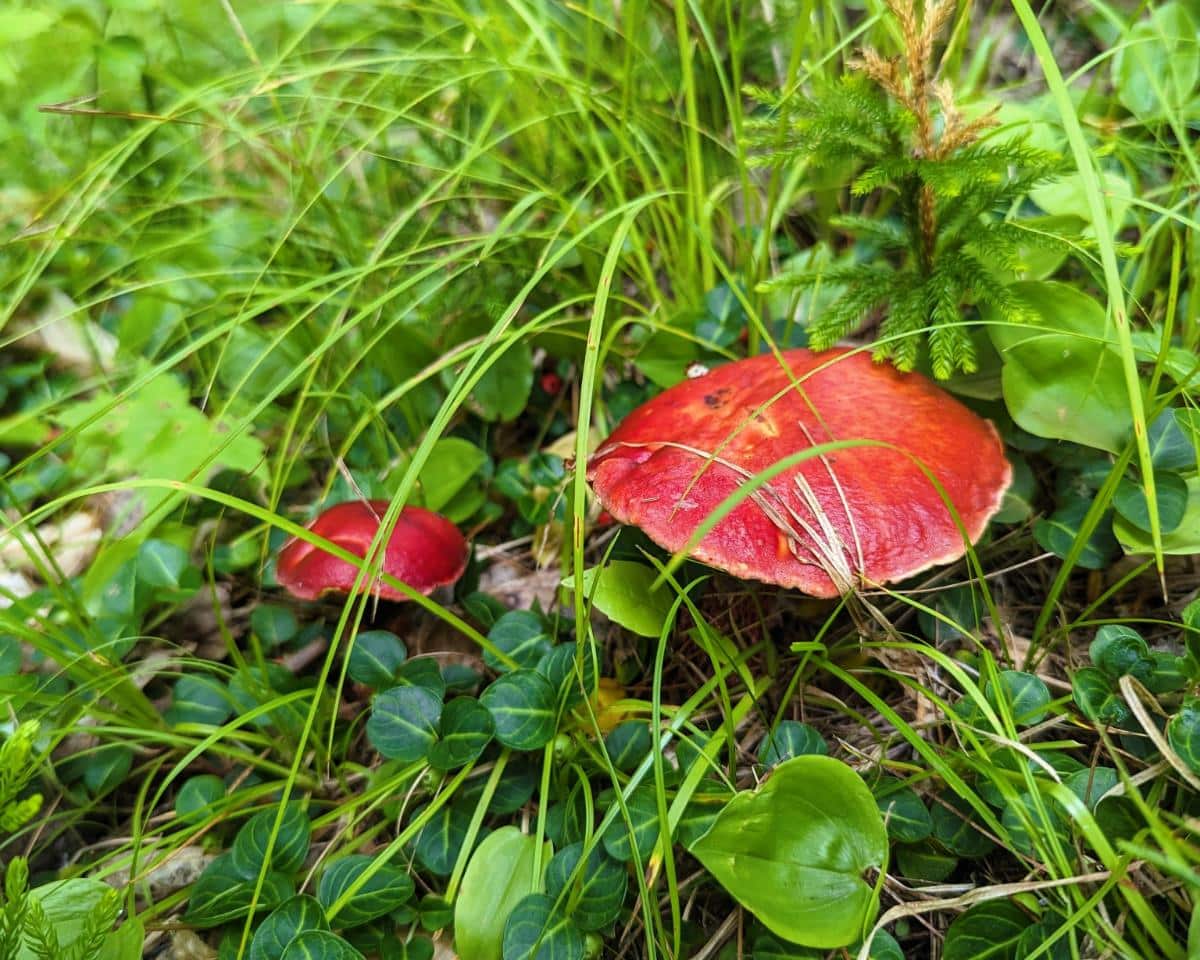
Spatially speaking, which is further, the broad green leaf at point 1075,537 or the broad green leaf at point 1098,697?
the broad green leaf at point 1075,537

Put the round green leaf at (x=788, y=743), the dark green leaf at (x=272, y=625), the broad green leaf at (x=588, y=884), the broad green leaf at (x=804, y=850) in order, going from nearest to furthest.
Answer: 1. the broad green leaf at (x=804, y=850)
2. the broad green leaf at (x=588, y=884)
3. the round green leaf at (x=788, y=743)
4. the dark green leaf at (x=272, y=625)

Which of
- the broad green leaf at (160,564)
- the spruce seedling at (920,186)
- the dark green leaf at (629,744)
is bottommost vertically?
the dark green leaf at (629,744)

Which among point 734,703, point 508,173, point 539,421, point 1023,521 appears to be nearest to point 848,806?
point 734,703

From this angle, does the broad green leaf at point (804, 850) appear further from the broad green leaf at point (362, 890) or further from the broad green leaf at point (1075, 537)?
the broad green leaf at point (1075, 537)

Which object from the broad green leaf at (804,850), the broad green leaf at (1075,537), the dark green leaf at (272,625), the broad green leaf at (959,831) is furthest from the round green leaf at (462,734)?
the broad green leaf at (1075,537)

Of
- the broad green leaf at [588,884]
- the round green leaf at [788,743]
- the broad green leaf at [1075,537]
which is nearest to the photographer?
the broad green leaf at [588,884]

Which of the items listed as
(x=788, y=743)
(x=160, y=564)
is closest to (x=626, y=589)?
(x=788, y=743)

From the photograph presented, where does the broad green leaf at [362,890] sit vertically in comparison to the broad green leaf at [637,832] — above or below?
above

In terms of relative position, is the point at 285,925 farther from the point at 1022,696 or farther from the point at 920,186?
the point at 920,186
